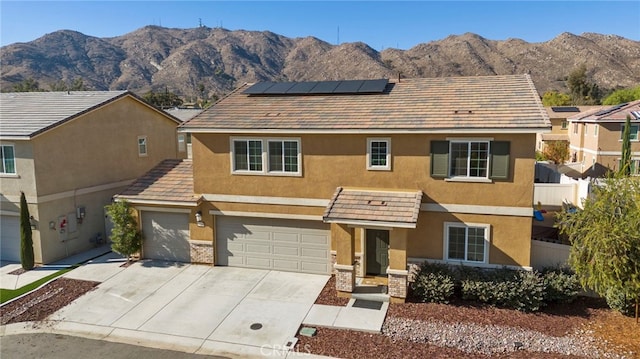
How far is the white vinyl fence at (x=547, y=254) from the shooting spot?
14727 millimetres

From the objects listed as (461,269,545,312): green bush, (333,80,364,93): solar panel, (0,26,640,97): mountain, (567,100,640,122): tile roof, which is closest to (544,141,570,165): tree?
(567,100,640,122): tile roof

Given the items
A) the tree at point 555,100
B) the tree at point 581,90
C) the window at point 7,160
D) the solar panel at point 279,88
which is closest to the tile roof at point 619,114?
the solar panel at point 279,88

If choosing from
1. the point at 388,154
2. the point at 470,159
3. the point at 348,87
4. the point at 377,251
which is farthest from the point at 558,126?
the point at 377,251

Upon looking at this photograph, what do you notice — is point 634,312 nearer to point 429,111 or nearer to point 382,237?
point 382,237

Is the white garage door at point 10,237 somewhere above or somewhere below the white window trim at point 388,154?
below

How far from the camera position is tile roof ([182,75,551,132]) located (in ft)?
48.3

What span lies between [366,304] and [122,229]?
1060cm

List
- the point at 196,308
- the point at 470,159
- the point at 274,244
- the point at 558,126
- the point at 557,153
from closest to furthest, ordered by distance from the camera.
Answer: the point at 196,308
the point at 470,159
the point at 274,244
the point at 557,153
the point at 558,126

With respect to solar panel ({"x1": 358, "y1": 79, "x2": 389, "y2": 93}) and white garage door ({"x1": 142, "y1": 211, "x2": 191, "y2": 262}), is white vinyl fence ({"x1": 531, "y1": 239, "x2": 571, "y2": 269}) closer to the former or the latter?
solar panel ({"x1": 358, "y1": 79, "x2": 389, "y2": 93})

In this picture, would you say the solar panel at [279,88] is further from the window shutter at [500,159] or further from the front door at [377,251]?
the window shutter at [500,159]

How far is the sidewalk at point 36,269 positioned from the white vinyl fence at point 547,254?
18.1 meters

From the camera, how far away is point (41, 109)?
2102 centimetres

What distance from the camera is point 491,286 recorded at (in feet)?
44.8

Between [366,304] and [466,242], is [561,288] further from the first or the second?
[366,304]
